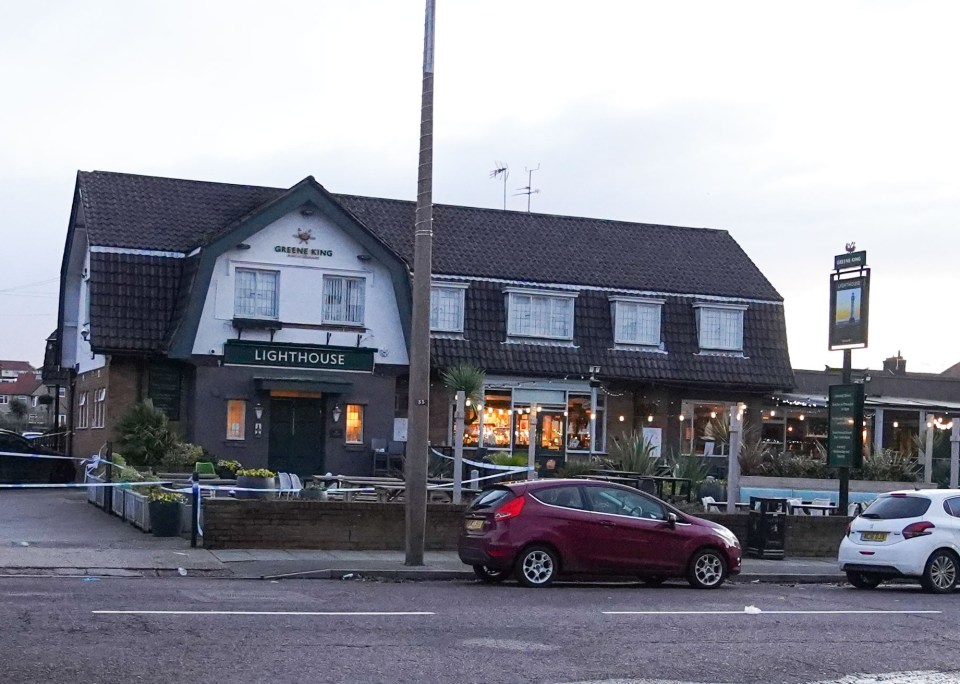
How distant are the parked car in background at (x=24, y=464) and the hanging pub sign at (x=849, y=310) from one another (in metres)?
18.6

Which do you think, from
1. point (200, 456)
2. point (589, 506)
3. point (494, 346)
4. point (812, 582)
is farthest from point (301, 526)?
point (494, 346)

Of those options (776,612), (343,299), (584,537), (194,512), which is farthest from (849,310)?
(343,299)

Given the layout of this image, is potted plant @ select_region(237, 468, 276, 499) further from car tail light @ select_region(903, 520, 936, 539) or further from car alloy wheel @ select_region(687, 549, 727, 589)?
car tail light @ select_region(903, 520, 936, 539)

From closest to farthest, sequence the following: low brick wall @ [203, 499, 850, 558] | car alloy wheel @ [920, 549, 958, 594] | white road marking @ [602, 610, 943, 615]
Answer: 1. white road marking @ [602, 610, 943, 615]
2. car alloy wheel @ [920, 549, 958, 594]
3. low brick wall @ [203, 499, 850, 558]

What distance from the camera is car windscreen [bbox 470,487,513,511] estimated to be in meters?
18.0

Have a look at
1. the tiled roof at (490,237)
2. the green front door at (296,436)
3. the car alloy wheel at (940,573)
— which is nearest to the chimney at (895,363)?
the tiled roof at (490,237)

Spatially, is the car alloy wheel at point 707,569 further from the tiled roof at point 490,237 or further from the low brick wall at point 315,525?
the tiled roof at point 490,237

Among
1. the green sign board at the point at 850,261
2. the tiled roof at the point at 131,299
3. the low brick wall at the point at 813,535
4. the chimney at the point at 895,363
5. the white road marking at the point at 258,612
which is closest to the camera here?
the white road marking at the point at 258,612

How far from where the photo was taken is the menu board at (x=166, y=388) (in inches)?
1320

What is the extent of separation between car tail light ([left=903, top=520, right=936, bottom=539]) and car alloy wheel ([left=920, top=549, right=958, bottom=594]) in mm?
352

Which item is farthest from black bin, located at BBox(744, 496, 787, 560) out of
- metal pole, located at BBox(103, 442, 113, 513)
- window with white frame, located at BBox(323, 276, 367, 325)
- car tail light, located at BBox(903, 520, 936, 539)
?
window with white frame, located at BBox(323, 276, 367, 325)

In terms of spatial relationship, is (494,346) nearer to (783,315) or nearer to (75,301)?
(783,315)

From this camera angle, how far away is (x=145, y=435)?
96.5 ft

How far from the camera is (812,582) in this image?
68.6 ft
